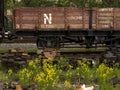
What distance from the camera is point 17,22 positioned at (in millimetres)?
20297

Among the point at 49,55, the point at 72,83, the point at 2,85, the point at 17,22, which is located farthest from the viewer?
the point at 17,22

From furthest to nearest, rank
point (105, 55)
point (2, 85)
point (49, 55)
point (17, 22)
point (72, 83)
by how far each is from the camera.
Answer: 1. point (17, 22)
2. point (49, 55)
3. point (105, 55)
4. point (72, 83)
5. point (2, 85)

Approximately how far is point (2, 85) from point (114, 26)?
11.2m

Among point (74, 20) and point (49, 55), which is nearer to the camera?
point (49, 55)

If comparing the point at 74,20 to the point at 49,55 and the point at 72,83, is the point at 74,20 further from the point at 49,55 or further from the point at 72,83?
the point at 72,83

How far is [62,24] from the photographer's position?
20516mm

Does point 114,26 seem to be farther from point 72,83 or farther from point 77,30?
point 72,83

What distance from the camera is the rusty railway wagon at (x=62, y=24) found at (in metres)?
20.3

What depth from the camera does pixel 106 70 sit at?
37.4 ft

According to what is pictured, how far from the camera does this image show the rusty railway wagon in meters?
20.3

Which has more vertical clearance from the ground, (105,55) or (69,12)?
(69,12)

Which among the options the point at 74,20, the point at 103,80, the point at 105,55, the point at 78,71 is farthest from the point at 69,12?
the point at 103,80

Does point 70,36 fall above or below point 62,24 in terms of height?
below

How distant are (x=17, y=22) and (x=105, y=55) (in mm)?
6996
